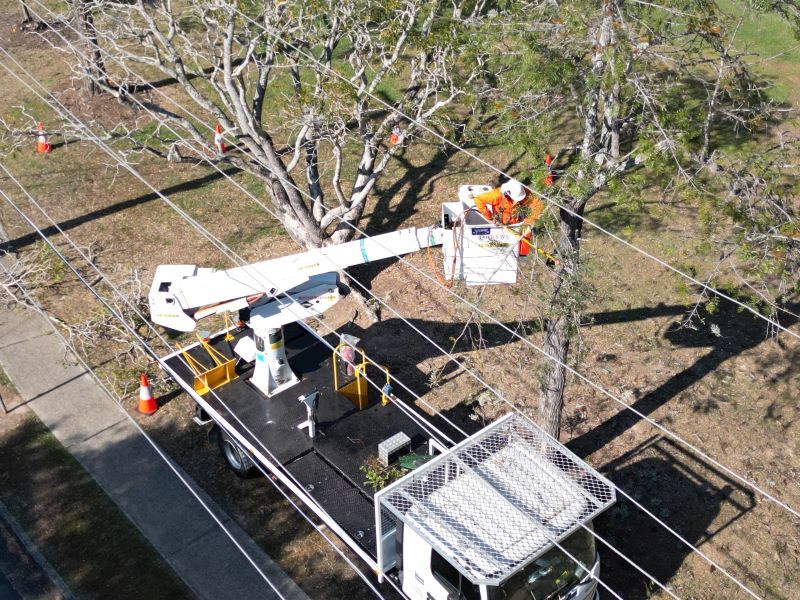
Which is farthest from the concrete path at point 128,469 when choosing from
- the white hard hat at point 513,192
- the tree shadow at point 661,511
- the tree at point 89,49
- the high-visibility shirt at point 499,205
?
the white hard hat at point 513,192

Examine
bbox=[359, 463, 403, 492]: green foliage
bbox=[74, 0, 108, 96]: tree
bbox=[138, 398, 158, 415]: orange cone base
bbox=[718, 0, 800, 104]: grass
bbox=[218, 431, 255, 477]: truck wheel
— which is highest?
bbox=[74, 0, 108, 96]: tree

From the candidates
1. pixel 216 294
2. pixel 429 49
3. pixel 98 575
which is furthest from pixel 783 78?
pixel 98 575

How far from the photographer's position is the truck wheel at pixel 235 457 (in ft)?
40.4

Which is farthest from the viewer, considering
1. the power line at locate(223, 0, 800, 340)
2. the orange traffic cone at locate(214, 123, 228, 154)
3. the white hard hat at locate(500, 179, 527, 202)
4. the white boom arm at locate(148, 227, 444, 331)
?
the orange traffic cone at locate(214, 123, 228, 154)

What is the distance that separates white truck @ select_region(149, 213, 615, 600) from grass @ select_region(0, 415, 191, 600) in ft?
6.09

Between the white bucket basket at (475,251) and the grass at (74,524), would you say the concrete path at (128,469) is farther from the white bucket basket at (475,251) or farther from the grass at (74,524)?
the white bucket basket at (475,251)

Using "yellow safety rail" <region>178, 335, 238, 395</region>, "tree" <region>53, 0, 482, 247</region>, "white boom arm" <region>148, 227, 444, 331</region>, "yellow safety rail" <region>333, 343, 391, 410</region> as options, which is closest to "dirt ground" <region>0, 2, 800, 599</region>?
"yellow safety rail" <region>333, 343, 391, 410</region>

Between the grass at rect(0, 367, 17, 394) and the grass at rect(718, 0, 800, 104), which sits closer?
the grass at rect(0, 367, 17, 394)

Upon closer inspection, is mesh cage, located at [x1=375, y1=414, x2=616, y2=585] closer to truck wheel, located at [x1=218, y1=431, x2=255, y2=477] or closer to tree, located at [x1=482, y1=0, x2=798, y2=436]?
tree, located at [x1=482, y1=0, x2=798, y2=436]

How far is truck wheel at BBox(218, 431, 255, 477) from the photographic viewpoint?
40.4ft

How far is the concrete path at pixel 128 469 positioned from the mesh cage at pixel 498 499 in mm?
2731

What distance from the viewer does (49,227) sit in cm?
1877

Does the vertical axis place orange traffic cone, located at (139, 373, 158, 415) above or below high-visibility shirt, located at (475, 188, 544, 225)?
below

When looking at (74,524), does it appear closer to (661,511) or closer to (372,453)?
(372,453)
